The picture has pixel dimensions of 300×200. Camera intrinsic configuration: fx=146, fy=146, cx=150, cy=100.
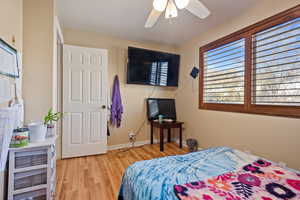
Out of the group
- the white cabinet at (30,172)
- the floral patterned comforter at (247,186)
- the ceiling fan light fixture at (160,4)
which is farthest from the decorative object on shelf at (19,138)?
the ceiling fan light fixture at (160,4)

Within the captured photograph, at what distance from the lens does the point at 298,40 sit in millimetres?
1664

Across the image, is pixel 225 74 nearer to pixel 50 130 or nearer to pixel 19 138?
pixel 50 130

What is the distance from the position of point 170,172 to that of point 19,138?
127 cm

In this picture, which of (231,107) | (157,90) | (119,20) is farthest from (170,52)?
(231,107)

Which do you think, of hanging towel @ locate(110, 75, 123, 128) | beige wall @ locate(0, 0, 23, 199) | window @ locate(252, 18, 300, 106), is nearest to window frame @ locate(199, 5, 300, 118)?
window @ locate(252, 18, 300, 106)

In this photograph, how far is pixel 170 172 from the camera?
1.12 meters

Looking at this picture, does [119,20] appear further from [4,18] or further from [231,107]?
[231,107]

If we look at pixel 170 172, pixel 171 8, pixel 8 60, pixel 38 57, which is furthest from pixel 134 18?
pixel 170 172

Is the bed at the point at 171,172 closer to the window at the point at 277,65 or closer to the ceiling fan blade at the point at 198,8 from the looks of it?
the window at the point at 277,65

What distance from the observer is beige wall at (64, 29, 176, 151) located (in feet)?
9.71

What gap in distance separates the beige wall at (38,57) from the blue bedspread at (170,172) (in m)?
1.33

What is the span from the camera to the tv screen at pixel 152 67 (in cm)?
317

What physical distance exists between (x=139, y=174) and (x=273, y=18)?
2431mm

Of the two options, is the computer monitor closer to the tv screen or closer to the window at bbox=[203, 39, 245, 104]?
the tv screen
